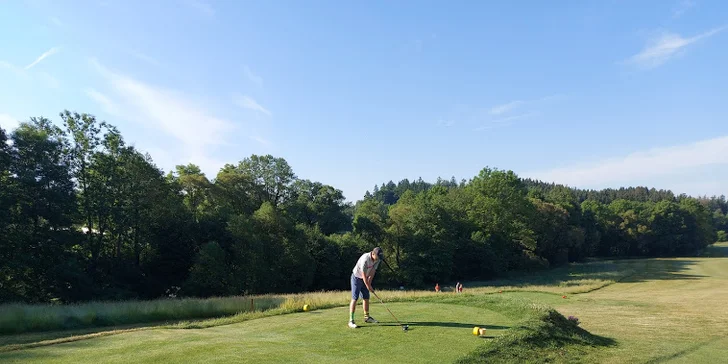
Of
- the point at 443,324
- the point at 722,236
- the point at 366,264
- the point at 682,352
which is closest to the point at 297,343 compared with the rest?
the point at 366,264

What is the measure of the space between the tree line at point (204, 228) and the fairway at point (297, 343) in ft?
94.4

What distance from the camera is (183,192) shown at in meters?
51.8

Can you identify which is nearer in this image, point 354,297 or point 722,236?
point 354,297

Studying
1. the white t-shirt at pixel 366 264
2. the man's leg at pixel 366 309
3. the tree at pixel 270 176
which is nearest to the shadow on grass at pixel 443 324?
the man's leg at pixel 366 309

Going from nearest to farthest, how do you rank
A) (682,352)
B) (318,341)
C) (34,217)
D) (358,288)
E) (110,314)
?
(318,341) < (682,352) < (358,288) < (110,314) < (34,217)

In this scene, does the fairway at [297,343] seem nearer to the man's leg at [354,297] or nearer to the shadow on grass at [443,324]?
the shadow on grass at [443,324]

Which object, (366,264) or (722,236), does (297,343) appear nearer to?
(366,264)

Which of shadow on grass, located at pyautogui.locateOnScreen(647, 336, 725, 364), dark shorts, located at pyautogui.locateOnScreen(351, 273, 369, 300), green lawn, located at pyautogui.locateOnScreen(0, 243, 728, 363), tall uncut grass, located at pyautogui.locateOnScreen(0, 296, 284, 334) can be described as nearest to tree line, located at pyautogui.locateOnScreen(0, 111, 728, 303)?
tall uncut grass, located at pyautogui.locateOnScreen(0, 296, 284, 334)

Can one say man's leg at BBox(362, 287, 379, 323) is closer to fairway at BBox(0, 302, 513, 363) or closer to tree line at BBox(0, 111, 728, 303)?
fairway at BBox(0, 302, 513, 363)

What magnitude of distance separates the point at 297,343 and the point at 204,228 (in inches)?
1508

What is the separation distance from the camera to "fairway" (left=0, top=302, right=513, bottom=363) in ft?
27.7

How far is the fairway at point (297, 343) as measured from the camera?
27.7 ft

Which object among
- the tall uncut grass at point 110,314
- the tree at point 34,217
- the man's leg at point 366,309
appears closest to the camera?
the man's leg at point 366,309

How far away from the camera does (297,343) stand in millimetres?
9695
